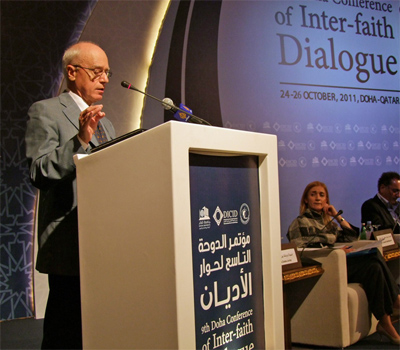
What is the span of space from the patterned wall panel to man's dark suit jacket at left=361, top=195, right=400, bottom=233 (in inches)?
124

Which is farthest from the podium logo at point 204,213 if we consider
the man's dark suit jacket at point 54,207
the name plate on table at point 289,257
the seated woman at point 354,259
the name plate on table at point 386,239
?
the name plate on table at point 386,239

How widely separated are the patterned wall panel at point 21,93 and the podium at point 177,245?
8.28 ft

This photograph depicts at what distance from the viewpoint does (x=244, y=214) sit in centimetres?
108

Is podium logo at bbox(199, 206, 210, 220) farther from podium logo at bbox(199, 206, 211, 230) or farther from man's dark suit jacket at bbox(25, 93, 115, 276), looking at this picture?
man's dark suit jacket at bbox(25, 93, 115, 276)

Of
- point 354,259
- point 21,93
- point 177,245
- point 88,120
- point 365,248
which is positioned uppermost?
→ point 21,93

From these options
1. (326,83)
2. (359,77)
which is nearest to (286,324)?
(326,83)

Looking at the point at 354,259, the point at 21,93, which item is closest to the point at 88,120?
the point at 21,93

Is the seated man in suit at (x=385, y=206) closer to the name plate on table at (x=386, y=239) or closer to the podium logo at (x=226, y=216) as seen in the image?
the name plate on table at (x=386, y=239)

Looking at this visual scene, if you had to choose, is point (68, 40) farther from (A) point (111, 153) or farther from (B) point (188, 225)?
(B) point (188, 225)

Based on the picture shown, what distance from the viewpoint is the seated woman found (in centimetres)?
306

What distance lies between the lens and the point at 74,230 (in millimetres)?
1415

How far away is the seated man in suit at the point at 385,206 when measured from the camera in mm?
4363

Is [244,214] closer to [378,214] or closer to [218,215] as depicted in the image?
[218,215]

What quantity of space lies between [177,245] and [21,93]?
3016 mm
